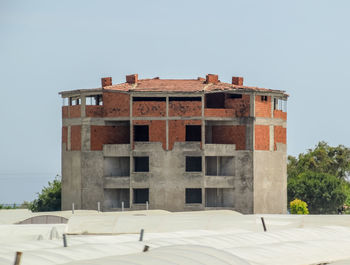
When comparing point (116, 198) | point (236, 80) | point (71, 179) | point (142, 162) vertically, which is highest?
point (236, 80)

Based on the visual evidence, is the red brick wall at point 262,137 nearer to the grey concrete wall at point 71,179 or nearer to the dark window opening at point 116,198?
the dark window opening at point 116,198

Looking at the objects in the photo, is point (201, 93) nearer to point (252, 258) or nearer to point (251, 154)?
point (251, 154)

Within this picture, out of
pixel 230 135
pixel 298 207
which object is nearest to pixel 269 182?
pixel 230 135

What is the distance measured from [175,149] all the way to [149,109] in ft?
14.2

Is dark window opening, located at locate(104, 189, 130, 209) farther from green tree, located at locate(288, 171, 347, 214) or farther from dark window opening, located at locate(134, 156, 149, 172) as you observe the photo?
green tree, located at locate(288, 171, 347, 214)

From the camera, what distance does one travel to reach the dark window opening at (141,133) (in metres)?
80.2

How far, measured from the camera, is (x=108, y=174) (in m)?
79.2

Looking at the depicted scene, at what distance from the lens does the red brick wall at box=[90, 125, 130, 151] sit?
79438 millimetres

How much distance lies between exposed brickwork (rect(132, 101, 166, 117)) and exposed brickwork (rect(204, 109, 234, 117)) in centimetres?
395

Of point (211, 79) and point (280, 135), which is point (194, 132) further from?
point (280, 135)

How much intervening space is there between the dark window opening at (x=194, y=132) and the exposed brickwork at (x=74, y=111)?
1035cm

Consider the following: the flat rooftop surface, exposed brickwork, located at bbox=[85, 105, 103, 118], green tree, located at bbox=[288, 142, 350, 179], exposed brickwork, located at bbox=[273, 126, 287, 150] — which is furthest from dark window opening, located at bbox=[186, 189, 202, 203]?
green tree, located at bbox=[288, 142, 350, 179]

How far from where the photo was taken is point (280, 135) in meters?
81.8

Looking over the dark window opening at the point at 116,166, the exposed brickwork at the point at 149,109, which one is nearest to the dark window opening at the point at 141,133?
the dark window opening at the point at 116,166
